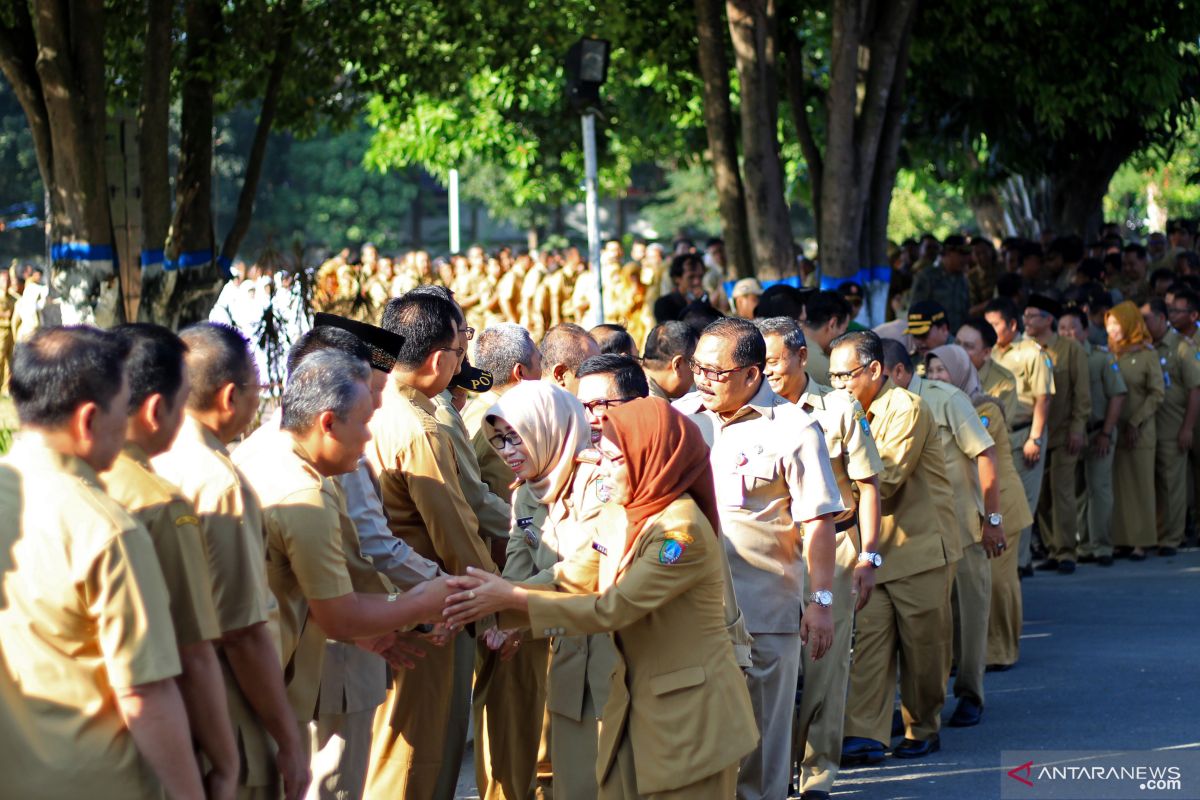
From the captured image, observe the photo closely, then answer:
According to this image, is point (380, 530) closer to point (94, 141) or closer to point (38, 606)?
point (38, 606)

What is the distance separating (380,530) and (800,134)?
1001cm

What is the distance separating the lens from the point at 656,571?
433cm

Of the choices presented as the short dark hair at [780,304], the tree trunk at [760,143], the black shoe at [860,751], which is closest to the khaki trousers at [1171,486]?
the tree trunk at [760,143]

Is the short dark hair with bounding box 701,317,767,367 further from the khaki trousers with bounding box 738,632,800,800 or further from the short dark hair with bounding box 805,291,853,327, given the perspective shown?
the short dark hair with bounding box 805,291,853,327

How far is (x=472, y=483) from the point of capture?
562 centimetres

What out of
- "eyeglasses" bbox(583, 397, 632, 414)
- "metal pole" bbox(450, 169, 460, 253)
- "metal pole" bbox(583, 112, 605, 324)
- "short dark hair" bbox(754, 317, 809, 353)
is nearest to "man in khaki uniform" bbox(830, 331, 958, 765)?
"short dark hair" bbox(754, 317, 809, 353)

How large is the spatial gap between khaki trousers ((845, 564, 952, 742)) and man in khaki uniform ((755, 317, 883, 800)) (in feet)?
1.69

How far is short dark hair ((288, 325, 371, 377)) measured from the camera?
5.03 m

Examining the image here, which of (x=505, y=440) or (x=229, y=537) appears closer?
(x=229, y=537)

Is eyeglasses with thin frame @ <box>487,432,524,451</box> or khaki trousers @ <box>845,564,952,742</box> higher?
eyeglasses with thin frame @ <box>487,432,524,451</box>

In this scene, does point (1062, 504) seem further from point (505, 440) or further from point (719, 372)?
point (505, 440)

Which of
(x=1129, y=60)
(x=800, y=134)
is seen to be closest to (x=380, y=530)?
(x=800, y=134)

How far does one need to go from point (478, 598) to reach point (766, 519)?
5.25 feet

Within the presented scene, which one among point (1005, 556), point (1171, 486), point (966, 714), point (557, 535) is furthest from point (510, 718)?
point (1171, 486)
